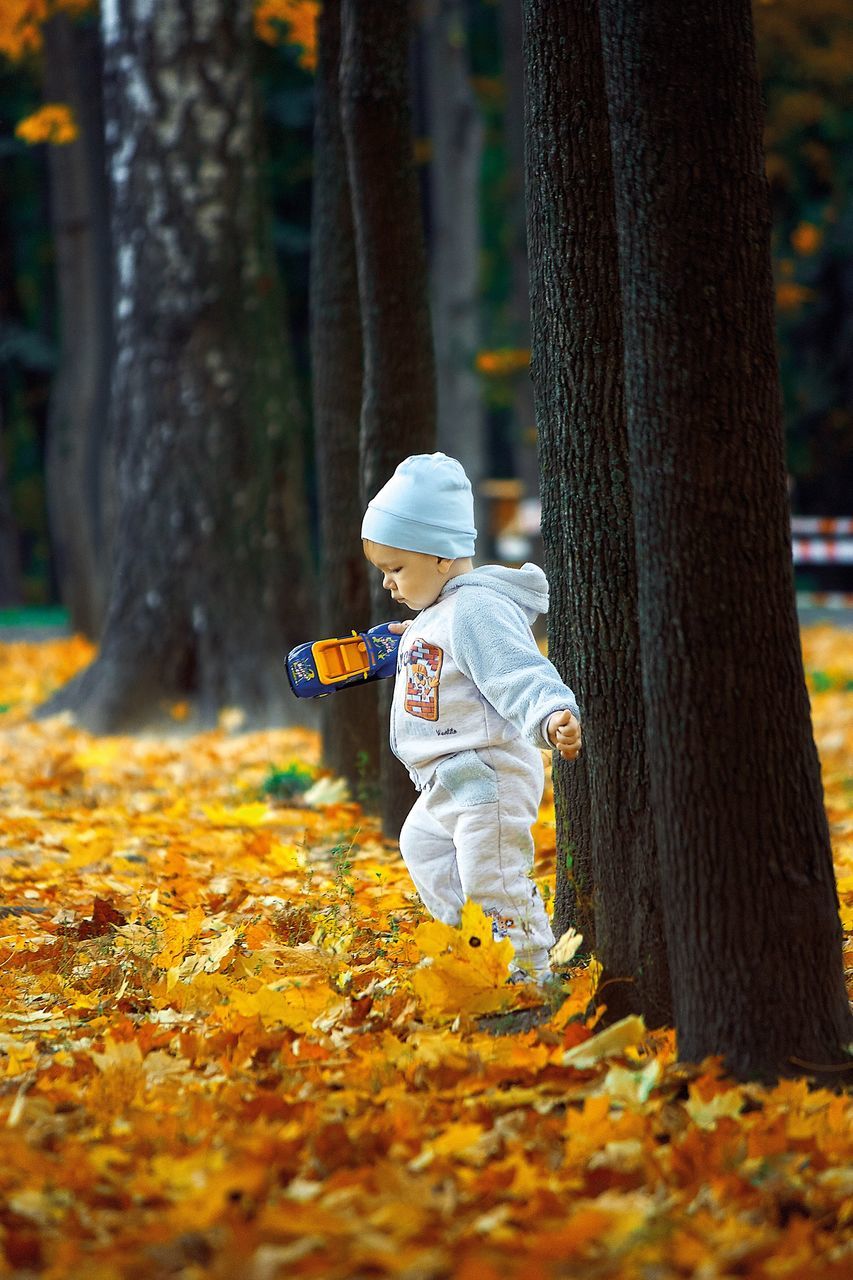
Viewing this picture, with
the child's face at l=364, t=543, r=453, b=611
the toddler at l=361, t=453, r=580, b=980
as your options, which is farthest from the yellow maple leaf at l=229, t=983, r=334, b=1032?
the child's face at l=364, t=543, r=453, b=611

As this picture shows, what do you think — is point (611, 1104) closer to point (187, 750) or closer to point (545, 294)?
point (545, 294)

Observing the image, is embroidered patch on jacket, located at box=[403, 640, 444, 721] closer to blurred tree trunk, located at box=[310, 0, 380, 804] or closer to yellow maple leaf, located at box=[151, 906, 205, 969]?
yellow maple leaf, located at box=[151, 906, 205, 969]

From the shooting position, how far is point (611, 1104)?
2.87 meters

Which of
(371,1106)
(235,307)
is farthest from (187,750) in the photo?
(371,1106)

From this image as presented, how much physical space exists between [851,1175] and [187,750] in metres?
5.56

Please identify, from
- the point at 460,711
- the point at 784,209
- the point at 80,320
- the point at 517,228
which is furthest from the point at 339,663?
the point at 784,209

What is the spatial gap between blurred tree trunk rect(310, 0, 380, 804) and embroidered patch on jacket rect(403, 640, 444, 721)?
8.49ft

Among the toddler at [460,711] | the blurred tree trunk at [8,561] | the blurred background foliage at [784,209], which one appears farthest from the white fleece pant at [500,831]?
the blurred tree trunk at [8,561]

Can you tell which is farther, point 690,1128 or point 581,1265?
point 690,1128

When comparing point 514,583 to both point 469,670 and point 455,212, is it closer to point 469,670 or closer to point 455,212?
point 469,670

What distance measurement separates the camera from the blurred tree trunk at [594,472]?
3.25 m

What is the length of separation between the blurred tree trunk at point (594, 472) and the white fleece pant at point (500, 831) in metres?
0.17

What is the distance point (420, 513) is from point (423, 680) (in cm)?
41

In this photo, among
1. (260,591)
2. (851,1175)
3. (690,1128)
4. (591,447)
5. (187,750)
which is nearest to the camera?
(851,1175)
